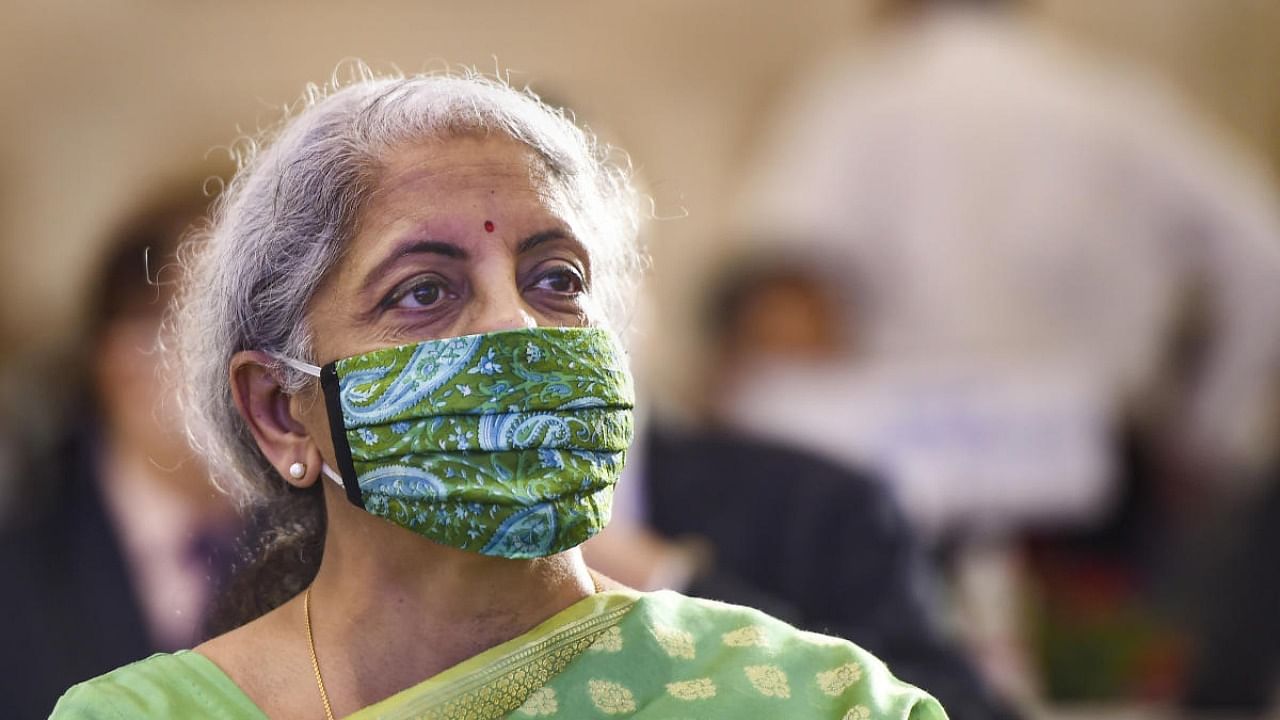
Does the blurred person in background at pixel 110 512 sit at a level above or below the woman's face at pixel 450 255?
below

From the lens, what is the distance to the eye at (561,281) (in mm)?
2305

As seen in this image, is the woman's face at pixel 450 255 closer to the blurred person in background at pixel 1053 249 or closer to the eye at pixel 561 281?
the eye at pixel 561 281

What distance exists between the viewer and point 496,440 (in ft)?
7.13

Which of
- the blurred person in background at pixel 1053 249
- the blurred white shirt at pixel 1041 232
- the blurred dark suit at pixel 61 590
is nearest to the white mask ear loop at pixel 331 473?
the blurred dark suit at pixel 61 590

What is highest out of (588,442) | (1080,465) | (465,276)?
(465,276)

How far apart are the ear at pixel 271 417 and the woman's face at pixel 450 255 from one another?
2.6 inches

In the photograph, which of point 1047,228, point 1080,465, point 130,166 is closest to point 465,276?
point 1080,465

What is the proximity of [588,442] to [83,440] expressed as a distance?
2753 mm

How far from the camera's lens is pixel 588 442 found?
7.19ft

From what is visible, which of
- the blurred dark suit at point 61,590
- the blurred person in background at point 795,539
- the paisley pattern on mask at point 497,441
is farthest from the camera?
the blurred dark suit at point 61,590

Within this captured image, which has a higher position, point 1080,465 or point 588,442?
point 588,442

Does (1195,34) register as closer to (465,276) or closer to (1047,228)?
(1047,228)

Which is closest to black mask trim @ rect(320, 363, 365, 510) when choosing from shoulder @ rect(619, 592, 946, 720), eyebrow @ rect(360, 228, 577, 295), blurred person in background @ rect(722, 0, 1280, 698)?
eyebrow @ rect(360, 228, 577, 295)

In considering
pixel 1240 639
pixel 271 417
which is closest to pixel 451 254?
pixel 271 417
